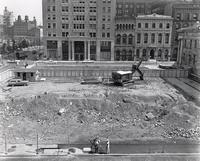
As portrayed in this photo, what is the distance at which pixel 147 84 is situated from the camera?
187ft

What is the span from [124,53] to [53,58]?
2644cm

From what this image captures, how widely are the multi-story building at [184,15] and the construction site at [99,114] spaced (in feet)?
161

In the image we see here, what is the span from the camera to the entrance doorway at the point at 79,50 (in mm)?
92750

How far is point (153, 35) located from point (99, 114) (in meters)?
58.8

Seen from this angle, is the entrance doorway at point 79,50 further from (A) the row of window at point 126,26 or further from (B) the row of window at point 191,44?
(B) the row of window at point 191,44

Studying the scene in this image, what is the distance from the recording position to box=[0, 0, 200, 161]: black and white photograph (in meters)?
31.7

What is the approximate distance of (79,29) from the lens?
92.3m

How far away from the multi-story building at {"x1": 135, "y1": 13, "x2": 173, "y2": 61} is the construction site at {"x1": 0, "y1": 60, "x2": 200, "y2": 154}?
1575 inches

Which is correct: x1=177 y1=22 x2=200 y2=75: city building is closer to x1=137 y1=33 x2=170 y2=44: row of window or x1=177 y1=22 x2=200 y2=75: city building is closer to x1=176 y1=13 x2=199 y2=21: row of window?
x1=137 y1=33 x2=170 y2=44: row of window

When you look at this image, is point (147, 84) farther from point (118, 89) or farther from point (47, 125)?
point (47, 125)

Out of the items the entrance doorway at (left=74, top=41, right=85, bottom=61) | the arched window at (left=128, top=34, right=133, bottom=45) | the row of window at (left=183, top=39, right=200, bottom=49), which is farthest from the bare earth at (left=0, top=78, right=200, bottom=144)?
the arched window at (left=128, top=34, right=133, bottom=45)

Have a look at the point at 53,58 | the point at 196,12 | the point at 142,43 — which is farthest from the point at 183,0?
the point at 53,58

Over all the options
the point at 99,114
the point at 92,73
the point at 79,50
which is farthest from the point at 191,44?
the point at 99,114

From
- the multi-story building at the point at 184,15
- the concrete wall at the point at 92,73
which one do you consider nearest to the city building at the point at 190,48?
the concrete wall at the point at 92,73
